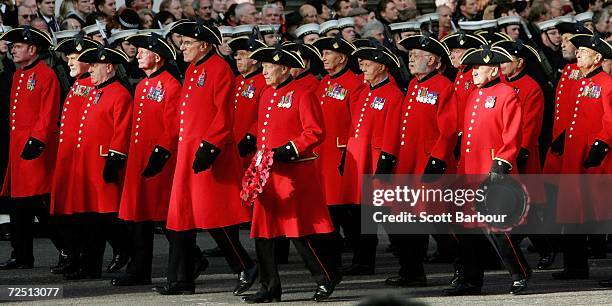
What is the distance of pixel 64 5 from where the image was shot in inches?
620

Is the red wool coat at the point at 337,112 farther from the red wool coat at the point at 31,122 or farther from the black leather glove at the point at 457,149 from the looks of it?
the red wool coat at the point at 31,122

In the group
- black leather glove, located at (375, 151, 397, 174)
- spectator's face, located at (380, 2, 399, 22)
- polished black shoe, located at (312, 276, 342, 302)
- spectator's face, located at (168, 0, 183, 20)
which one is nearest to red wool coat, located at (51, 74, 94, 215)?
black leather glove, located at (375, 151, 397, 174)

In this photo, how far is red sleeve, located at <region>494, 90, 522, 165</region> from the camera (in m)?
11.0

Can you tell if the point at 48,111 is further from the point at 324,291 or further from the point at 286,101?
the point at 324,291

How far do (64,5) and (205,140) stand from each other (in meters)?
5.31

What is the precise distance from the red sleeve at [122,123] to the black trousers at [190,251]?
1029 mm

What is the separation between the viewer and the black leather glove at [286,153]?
35.2 ft

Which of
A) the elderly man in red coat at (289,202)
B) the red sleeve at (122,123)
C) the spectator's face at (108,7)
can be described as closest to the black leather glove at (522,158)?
the elderly man in red coat at (289,202)

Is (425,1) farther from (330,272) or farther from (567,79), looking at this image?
(330,272)

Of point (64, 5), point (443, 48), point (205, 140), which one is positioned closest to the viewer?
point (205, 140)

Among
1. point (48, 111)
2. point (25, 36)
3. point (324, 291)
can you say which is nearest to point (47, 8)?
point (25, 36)

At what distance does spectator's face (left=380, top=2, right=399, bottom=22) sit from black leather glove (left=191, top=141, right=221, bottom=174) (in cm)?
612

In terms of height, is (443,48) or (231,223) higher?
(443,48)

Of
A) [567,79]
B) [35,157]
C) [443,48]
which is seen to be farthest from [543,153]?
[35,157]
